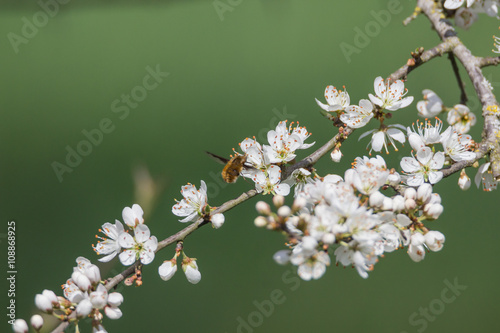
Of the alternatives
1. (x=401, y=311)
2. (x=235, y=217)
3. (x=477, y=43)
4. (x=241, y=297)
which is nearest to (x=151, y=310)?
(x=241, y=297)

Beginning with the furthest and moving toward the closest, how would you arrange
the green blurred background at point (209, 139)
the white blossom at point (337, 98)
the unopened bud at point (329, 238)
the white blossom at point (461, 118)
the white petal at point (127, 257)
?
1. the green blurred background at point (209, 139)
2. the white blossom at point (461, 118)
3. the white blossom at point (337, 98)
4. the white petal at point (127, 257)
5. the unopened bud at point (329, 238)

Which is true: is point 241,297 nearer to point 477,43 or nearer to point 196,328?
point 196,328

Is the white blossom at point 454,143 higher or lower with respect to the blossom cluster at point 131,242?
lower

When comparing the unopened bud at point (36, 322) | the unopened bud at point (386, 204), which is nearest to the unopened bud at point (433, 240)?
the unopened bud at point (386, 204)

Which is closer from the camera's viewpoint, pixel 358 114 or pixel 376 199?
pixel 376 199

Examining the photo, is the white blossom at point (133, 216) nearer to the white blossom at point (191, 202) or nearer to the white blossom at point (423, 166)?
the white blossom at point (191, 202)

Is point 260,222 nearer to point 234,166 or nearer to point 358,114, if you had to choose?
point 234,166

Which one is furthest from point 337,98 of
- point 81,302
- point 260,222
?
point 81,302
